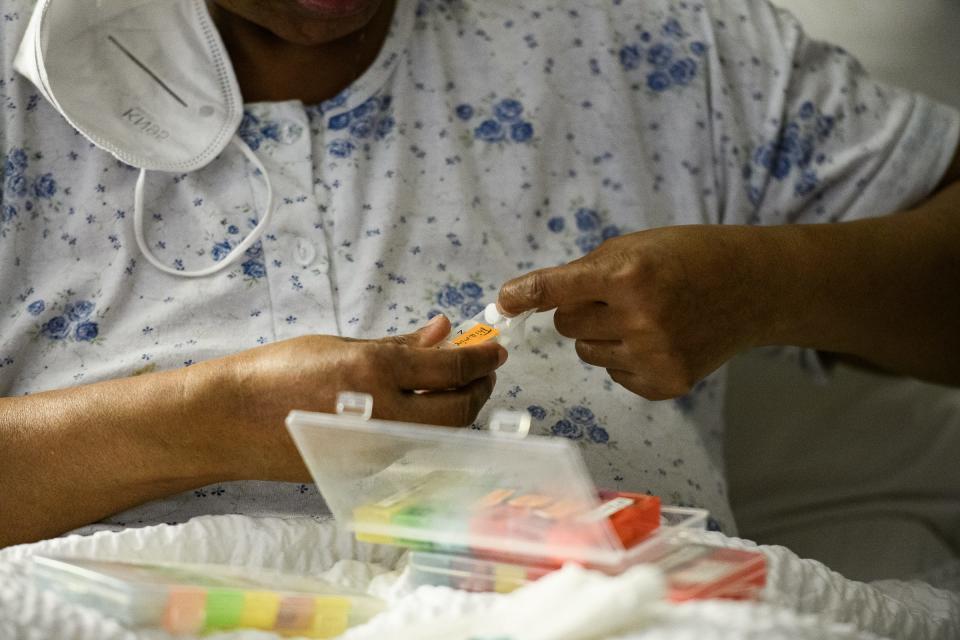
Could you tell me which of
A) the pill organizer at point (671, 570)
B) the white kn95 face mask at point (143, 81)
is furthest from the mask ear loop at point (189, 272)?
the pill organizer at point (671, 570)

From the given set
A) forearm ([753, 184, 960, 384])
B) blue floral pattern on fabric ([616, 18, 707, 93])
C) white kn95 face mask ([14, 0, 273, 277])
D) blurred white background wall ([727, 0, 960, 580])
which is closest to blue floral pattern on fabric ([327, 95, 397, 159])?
white kn95 face mask ([14, 0, 273, 277])

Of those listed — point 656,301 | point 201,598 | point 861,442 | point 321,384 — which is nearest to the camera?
point 201,598

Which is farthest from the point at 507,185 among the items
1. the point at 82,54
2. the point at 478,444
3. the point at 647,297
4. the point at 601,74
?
the point at 478,444

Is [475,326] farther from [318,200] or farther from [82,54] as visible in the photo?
[82,54]

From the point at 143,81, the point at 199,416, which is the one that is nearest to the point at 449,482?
the point at 199,416

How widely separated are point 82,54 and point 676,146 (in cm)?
61

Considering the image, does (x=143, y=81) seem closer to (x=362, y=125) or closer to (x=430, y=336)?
(x=362, y=125)

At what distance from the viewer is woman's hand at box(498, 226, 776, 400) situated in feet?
2.78

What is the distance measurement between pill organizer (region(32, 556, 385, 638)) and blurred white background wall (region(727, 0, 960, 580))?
30.6 inches

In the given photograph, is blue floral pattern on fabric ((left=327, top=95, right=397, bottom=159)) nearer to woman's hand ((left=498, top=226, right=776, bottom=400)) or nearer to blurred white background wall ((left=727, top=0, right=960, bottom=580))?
woman's hand ((left=498, top=226, right=776, bottom=400))

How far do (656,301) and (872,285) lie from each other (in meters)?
0.31

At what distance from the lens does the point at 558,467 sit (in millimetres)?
580

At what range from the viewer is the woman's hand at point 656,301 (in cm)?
85

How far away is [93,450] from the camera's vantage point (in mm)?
807
